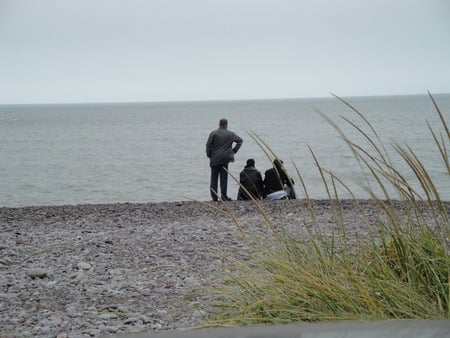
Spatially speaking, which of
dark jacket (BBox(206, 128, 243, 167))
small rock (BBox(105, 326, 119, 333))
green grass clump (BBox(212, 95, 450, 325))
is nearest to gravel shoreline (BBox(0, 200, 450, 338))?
small rock (BBox(105, 326, 119, 333))

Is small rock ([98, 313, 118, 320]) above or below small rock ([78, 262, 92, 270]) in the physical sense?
above

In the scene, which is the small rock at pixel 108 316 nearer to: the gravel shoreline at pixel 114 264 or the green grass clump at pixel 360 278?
the gravel shoreline at pixel 114 264

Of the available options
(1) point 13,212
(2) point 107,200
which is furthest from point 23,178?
(1) point 13,212

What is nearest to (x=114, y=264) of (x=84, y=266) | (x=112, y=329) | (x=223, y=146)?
(x=84, y=266)

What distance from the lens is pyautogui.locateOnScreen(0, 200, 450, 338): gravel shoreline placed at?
416 centimetres

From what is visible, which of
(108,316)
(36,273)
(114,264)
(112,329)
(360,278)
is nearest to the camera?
(360,278)

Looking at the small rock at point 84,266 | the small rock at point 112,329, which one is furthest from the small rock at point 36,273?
the small rock at point 112,329

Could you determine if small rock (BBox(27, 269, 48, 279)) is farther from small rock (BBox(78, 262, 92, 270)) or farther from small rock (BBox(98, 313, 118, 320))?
small rock (BBox(98, 313, 118, 320))

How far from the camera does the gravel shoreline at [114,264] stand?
4156 mm

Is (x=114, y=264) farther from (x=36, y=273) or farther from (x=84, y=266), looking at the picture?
(x=36, y=273)

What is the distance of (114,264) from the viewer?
6062 mm

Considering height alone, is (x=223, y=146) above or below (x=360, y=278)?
above

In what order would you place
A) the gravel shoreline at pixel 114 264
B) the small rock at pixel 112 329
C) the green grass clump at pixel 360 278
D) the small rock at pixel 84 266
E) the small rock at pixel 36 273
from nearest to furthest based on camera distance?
the green grass clump at pixel 360 278, the small rock at pixel 112 329, the gravel shoreline at pixel 114 264, the small rock at pixel 36 273, the small rock at pixel 84 266

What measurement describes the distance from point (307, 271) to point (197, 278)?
224cm
